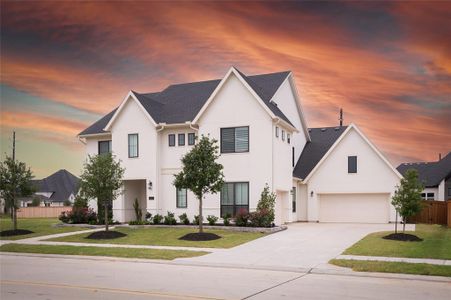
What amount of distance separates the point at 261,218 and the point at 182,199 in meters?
6.76

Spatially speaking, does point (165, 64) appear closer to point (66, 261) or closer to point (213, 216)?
point (213, 216)

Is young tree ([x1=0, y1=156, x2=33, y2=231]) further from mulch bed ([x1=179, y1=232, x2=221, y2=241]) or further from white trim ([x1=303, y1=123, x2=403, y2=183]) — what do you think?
white trim ([x1=303, y1=123, x2=403, y2=183])

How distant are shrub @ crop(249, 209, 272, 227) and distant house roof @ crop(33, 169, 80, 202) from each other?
6316 cm

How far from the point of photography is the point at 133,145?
108ft

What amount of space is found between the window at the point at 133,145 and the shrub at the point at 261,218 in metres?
10.1

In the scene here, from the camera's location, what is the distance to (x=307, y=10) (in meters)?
18.5

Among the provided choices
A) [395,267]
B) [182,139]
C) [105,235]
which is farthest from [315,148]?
[395,267]

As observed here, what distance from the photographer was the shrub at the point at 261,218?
2688cm

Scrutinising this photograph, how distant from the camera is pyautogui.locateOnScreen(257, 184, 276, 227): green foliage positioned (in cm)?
2695

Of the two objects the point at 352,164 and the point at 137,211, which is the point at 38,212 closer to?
the point at 137,211

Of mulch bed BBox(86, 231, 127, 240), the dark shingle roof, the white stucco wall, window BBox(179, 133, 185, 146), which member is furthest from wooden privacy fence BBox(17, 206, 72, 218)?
the white stucco wall

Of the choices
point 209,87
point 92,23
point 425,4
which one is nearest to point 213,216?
point 209,87

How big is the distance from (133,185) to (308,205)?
13.0 metres

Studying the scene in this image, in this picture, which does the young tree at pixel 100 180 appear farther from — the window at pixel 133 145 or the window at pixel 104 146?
the window at pixel 104 146
